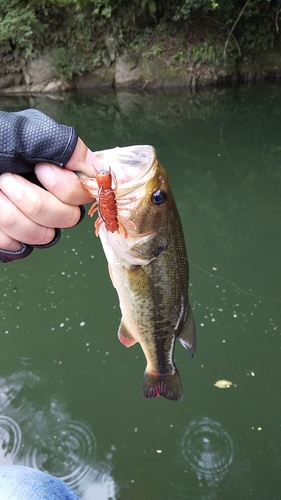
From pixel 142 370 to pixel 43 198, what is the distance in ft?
8.52

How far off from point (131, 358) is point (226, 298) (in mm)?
1159

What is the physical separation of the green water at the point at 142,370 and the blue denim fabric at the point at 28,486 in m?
1.16

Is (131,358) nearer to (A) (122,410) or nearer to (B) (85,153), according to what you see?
(A) (122,410)

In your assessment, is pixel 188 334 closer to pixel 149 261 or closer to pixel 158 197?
pixel 149 261

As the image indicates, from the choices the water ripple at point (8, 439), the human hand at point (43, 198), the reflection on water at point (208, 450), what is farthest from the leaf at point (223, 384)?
the human hand at point (43, 198)

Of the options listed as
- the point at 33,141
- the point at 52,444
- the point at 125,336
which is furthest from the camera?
the point at 52,444

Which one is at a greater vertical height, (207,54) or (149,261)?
(149,261)

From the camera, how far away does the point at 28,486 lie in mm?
1719

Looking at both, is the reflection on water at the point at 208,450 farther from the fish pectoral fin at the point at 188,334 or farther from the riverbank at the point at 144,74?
the riverbank at the point at 144,74

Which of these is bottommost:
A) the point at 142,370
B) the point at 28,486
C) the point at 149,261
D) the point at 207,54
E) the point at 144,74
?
the point at 144,74

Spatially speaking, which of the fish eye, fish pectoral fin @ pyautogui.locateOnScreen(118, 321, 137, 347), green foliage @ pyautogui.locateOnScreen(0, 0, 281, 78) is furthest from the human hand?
green foliage @ pyautogui.locateOnScreen(0, 0, 281, 78)

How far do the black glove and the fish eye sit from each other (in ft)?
1.05

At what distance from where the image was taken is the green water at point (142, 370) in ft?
9.60

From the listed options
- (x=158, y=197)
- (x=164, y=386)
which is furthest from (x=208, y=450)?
(x=158, y=197)
